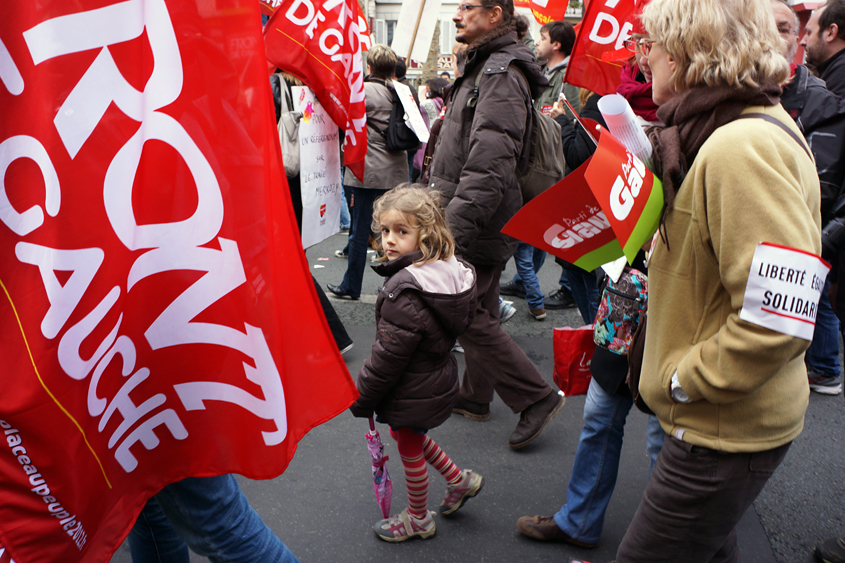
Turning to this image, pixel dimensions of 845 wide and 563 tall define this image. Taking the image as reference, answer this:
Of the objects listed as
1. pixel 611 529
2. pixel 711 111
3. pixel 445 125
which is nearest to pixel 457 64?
pixel 445 125

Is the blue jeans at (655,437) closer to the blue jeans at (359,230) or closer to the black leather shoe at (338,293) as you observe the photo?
the blue jeans at (359,230)

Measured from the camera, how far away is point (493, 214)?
2977mm

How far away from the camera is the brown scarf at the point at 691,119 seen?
1.37 meters

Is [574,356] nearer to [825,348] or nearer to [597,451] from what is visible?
[597,451]

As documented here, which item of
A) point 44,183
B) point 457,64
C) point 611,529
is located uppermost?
point 44,183

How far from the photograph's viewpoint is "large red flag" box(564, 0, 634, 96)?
141 inches

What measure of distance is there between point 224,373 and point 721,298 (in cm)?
102

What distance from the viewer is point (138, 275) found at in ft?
3.70

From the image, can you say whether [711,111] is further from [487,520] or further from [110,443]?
[487,520]

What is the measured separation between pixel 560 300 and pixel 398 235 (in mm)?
3478

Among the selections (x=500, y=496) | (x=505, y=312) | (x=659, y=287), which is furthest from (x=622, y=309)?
(x=505, y=312)

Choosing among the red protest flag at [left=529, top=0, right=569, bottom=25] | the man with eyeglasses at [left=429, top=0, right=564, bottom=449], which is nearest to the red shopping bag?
the man with eyeglasses at [left=429, top=0, right=564, bottom=449]

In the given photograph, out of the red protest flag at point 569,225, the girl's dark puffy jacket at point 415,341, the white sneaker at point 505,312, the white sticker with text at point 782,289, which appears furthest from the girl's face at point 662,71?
the white sneaker at point 505,312

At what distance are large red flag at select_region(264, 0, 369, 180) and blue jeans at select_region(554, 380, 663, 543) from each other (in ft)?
7.57
